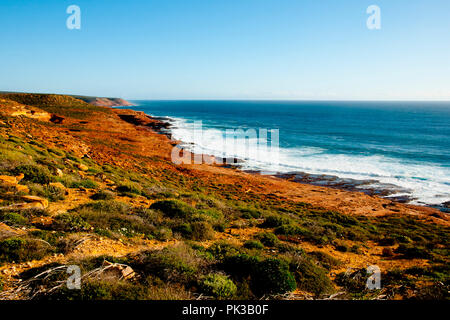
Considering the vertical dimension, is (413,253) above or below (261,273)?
below

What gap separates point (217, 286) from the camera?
5020 millimetres

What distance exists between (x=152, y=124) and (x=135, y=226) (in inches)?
2529

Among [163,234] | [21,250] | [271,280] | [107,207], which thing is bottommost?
[271,280]

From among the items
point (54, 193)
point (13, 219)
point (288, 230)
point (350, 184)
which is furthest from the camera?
point (350, 184)

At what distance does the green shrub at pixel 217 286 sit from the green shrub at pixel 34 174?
854cm

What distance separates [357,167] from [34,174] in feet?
119

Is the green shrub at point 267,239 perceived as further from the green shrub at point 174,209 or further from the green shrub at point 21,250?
the green shrub at point 21,250

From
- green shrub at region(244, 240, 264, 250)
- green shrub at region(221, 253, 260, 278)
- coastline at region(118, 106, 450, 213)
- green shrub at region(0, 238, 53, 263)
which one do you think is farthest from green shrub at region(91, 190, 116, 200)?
coastline at region(118, 106, 450, 213)

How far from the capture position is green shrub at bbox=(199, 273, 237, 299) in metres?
4.95

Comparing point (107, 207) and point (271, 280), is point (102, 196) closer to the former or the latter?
point (107, 207)

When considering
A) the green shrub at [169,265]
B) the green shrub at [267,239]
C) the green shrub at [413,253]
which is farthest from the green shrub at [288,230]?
the green shrub at [169,265]

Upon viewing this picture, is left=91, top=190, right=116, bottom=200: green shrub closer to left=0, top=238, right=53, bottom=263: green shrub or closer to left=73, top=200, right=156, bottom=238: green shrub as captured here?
left=73, top=200, right=156, bottom=238: green shrub

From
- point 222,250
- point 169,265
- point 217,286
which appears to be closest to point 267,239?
point 222,250
